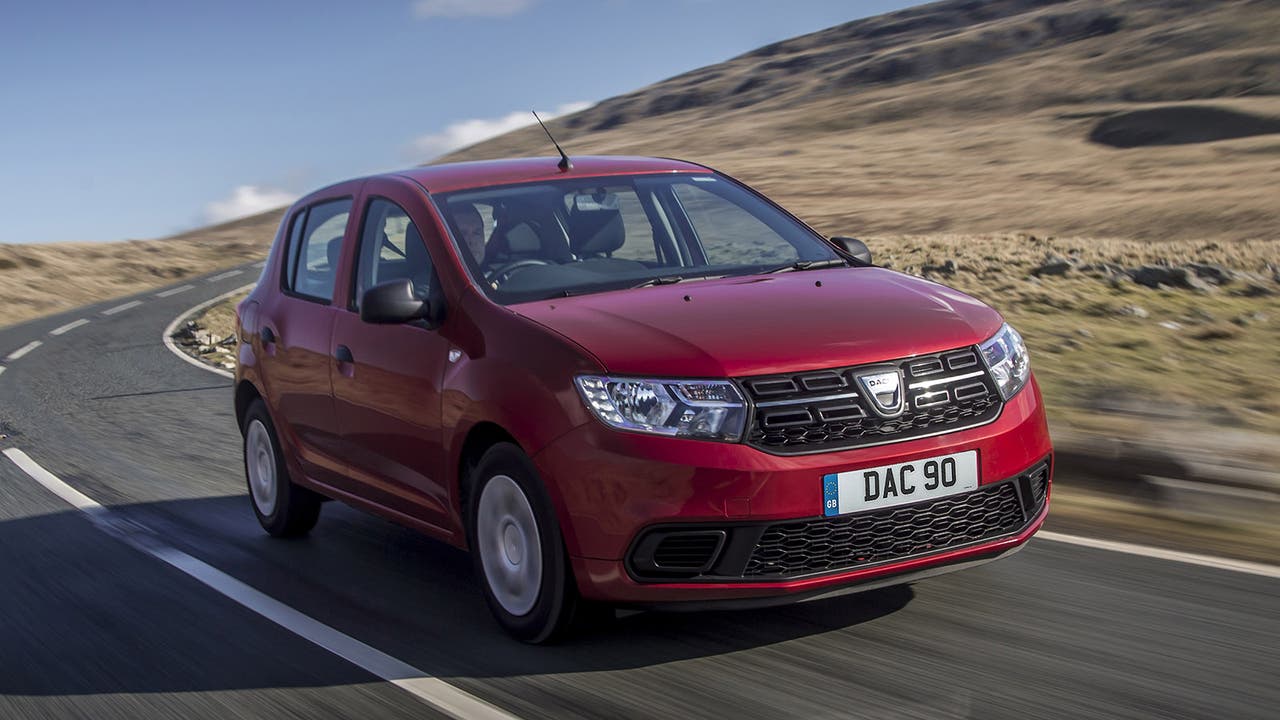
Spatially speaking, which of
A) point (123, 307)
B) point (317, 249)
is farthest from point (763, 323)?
point (123, 307)

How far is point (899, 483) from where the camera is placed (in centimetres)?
420

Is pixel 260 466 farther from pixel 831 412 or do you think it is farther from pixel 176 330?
pixel 176 330

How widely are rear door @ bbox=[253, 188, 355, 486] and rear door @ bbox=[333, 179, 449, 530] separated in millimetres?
176

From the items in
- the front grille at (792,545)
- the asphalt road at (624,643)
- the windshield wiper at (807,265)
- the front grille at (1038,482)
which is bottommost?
the asphalt road at (624,643)

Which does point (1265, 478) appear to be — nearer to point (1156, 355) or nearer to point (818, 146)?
point (1156, 355)

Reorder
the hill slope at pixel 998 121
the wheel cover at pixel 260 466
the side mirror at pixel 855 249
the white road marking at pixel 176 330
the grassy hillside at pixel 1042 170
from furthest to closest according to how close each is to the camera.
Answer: the hill slope at pixel 998 121 < the white road marking at pixel 176 330 < the grassy hillside at pixel 1042 170 < the wheel cover at pixel 260 466 < the side mirror at pixel 855 249

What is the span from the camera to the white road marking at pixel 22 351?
19.6 m

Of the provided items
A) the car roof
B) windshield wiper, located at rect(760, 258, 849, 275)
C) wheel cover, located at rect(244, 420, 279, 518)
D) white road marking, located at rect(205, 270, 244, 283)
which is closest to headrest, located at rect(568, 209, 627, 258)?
the car roof

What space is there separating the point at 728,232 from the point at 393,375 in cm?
151

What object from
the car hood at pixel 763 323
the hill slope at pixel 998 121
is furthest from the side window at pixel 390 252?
the hill slope at pixel 998 121

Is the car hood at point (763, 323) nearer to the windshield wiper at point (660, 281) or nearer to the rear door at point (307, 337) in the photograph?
the windshield wiper at point (660, 281)

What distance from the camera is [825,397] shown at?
414 centimetres

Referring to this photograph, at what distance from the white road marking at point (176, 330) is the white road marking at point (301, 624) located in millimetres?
6515

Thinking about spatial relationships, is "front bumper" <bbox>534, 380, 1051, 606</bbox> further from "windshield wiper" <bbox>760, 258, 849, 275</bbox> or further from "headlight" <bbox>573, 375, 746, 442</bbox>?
"windshield wiper" <bbox>760, 258, 849, 275</bbox>
